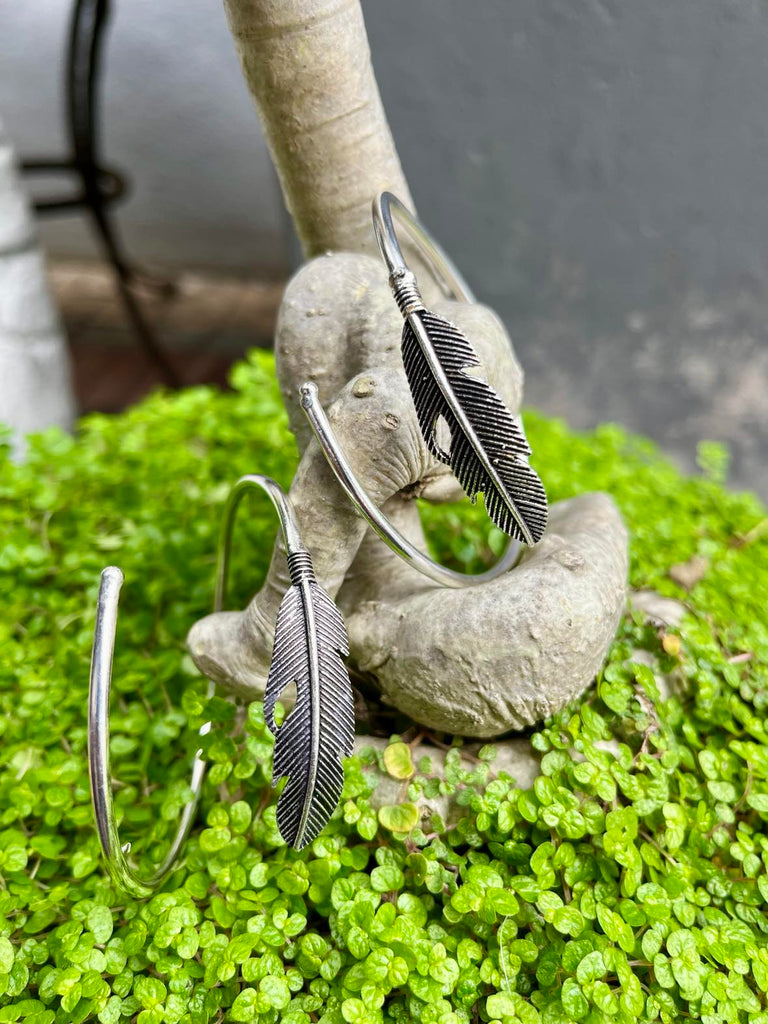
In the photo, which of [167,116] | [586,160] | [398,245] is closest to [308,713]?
[398,245]

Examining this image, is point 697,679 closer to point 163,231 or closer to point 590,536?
point 590,536

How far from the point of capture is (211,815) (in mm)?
832

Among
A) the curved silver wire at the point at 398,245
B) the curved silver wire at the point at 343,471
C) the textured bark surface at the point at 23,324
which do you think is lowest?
the textured bark surface at the point at 23,324

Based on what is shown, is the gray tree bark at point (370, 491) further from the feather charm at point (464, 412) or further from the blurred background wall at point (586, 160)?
the blurred background wall at point (586, 160)

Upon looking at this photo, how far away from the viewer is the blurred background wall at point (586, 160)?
1.58 m

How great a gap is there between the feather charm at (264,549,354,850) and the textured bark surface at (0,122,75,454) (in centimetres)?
127

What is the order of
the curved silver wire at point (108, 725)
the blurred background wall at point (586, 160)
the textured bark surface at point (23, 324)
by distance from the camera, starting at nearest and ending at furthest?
the curved silver wire at point (108, 725) < the blurred background wall at point (586, 160) < the textured bark surface at point (23, 324)

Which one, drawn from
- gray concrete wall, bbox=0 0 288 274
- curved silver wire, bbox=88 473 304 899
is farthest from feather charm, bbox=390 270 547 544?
gray concrete wall, bbox=0 0 288 274

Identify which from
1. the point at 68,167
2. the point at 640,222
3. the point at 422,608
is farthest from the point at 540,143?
the point at 422,608

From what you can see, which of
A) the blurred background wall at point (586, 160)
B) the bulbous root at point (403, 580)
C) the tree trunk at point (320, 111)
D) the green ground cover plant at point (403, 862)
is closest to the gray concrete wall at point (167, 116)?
the blurred background wall at point (586, 160)

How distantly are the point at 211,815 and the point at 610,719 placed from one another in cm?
41

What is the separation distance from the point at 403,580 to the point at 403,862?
0.29 m

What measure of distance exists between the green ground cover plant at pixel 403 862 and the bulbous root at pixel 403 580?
61 millimetres

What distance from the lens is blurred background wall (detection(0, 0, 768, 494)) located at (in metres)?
1.58
